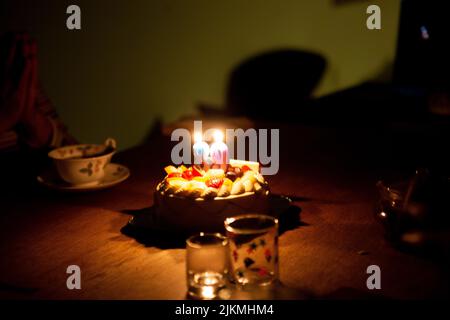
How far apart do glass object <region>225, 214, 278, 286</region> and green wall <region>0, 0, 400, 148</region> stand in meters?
2.32

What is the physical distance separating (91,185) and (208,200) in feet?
1.63

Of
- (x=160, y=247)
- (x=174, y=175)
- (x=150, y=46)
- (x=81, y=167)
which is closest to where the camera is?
(x=160, y=247)

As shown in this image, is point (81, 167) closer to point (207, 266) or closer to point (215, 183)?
point (215, 183)

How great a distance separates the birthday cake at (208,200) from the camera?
3.89 ft

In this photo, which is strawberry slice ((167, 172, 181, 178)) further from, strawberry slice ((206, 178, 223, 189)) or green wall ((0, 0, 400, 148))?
green wall ((0, 0, 400, 148))

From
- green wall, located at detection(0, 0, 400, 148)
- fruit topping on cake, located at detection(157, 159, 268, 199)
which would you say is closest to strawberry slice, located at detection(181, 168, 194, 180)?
fruit topping on cake, located at detection(157, 159, 268, 199)

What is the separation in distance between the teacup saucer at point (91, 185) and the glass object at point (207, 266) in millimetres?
→ 629

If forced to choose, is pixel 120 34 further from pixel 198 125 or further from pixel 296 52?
pixel 296 52

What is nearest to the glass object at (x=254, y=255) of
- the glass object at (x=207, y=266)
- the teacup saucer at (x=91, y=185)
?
the glass object at (x=207, y=266)

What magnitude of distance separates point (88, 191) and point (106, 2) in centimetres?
185

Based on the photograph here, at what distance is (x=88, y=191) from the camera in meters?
1.54

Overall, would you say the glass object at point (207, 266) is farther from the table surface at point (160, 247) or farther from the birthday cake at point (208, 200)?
the birthday cake at point (208, 200)

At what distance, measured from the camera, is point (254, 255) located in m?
0.99

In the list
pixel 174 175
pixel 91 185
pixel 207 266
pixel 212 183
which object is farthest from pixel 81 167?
pixel 207 266
